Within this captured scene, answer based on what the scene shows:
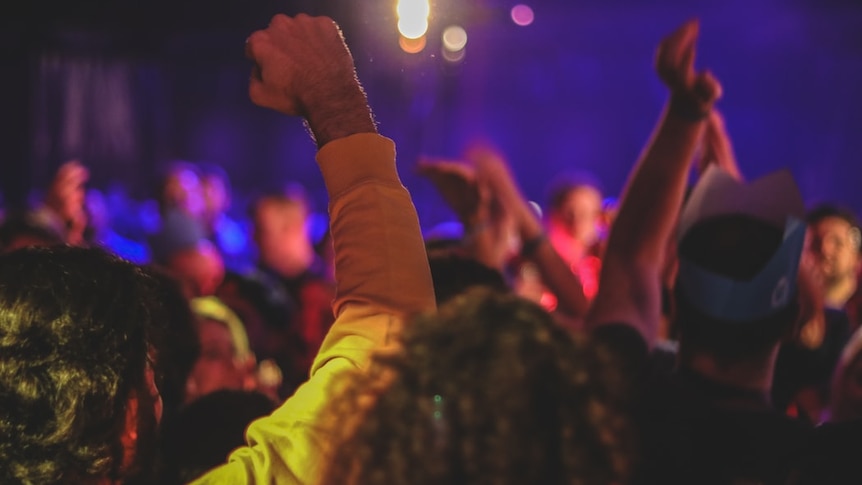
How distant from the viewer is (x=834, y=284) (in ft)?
14.7

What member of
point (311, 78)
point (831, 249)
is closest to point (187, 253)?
point (831, 249)

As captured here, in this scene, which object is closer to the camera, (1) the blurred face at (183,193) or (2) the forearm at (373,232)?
(2) the forearm at (373,232)

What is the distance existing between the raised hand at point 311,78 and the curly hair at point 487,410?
0.58m

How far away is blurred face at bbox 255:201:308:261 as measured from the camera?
5.54m

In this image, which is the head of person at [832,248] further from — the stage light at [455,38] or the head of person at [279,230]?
the head of person at [279,230]

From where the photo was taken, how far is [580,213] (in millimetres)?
5832

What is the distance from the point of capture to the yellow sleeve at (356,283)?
134 centimetres

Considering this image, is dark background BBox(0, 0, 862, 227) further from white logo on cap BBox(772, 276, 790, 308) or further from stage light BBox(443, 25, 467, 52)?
white logo on cap BBox(772, 276, 790, 308)

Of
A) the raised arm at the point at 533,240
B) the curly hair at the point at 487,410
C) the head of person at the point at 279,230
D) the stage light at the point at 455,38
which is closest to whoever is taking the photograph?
the curly hair at the point at 487,410

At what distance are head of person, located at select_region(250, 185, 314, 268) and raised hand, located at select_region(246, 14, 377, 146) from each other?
4.07 metres

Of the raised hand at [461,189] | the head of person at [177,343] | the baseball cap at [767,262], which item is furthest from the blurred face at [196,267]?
the baseball cap at [767,262]

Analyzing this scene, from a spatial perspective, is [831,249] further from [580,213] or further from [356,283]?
[356,283]

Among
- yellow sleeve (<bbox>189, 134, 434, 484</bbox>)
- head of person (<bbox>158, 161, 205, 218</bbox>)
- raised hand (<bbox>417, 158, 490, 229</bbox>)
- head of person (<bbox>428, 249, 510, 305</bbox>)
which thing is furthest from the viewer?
head of person (<bbox>158, 161, 205, 218</bbox>)

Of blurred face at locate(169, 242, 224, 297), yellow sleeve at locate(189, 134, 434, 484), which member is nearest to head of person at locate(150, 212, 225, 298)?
blurred face at locate(169, 242, 224, 297)
